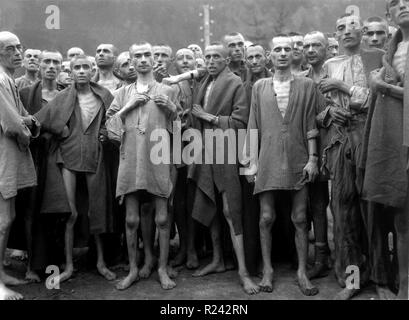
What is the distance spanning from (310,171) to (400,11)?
1.52 metres

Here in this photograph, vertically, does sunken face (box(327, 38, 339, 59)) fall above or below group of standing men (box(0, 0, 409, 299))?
above

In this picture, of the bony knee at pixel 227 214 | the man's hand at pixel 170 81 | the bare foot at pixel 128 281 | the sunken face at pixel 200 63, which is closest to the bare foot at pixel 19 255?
the bare foot at pixel 128 281

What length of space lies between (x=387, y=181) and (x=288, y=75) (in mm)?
1364

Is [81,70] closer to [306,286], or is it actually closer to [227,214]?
[227,214]

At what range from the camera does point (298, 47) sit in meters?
5.21

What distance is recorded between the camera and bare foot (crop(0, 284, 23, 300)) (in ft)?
13.9

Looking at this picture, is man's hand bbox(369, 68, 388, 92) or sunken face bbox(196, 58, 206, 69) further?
sunken face bbox(196, 58, 206, 69)

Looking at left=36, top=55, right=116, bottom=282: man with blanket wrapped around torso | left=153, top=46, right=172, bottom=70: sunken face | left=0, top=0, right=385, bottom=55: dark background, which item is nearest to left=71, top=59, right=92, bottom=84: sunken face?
left=36, top=55, right=116, bottom=282: man with blanket wrapped around torso

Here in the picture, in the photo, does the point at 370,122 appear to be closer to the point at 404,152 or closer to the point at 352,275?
the point at 404,152

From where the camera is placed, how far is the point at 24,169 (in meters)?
4.51

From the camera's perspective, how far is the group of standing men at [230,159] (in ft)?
13.9

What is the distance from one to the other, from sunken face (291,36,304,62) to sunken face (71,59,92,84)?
215cm

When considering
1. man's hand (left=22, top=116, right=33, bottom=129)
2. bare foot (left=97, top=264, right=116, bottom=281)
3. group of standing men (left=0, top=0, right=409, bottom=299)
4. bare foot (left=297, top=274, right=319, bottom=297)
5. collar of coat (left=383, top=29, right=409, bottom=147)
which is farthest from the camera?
bare foot (left=97, top=264, right=116, bottom=281)

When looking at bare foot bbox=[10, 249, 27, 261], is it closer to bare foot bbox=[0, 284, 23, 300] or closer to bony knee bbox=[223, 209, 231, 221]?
bare foot bbox=[0, 284, 23, 300]
